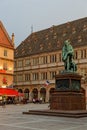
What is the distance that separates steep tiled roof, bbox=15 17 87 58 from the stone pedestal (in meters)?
40.5

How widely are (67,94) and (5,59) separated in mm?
39246

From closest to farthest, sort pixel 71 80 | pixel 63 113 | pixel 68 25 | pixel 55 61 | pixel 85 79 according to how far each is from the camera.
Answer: pixel 63 113 < pixel 71 80 < pixel 85 79 < pixel 55 61 < pixel 68 25

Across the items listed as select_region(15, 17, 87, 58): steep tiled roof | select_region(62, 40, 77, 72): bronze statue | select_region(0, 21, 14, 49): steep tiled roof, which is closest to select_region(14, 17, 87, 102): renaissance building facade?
select_region(15, 17, 87, 58): steep tiled roof

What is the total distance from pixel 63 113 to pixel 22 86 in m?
56.7

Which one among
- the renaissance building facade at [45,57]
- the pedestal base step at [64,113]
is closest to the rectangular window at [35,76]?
the renaissance building facade at [45,57]

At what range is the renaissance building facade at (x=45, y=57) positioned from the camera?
6938 cm

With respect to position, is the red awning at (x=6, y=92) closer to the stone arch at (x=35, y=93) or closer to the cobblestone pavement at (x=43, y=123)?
the stone arch at (x=35, y=93)

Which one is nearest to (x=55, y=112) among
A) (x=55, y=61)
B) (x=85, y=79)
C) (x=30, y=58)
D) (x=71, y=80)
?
(x=71, y=80)

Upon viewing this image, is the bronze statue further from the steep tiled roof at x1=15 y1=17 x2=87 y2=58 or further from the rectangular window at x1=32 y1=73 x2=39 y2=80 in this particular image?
the rectangular window at x1=32 y1=73 x2=39 y2=80

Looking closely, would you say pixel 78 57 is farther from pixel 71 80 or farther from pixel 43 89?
pixel 71 80

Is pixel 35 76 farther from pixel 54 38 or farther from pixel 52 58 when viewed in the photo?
pixel 54 38

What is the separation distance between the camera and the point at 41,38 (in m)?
82.1

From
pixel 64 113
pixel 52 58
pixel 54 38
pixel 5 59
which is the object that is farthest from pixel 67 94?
pixel 54 38

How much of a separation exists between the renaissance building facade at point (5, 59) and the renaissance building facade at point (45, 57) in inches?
413
